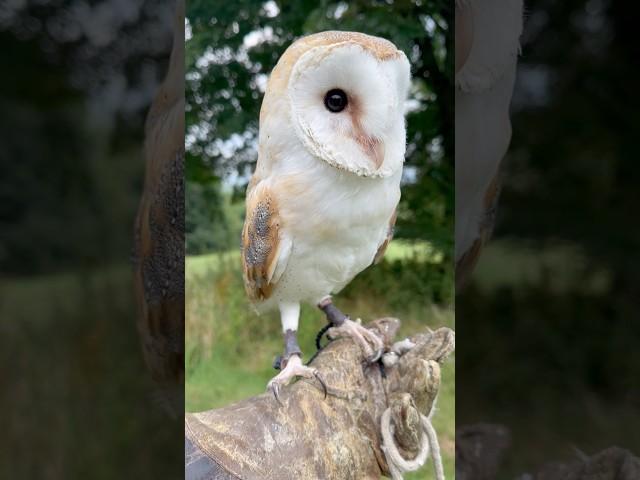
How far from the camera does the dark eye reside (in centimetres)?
97

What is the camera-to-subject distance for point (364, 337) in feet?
3.86

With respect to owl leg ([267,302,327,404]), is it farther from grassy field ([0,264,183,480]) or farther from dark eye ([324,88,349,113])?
grassy field ([0,264,183,480])

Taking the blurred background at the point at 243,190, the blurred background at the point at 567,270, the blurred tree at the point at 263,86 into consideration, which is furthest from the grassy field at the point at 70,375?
→ the blurred tree at the point at 263,86

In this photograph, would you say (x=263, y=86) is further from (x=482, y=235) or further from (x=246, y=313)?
(x=482, y=235)

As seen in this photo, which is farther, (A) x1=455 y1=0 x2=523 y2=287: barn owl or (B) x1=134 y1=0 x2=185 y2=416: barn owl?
(A) x1=455 y1=0 x2=523 y2=287: barn owl

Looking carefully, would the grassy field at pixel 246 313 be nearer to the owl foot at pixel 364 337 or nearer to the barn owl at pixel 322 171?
the owl foot at pixel 364 337

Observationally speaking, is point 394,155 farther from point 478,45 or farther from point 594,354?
point 594,354

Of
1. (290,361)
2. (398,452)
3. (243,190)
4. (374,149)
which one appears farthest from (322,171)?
(243,190)

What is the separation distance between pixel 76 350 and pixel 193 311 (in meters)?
1.95

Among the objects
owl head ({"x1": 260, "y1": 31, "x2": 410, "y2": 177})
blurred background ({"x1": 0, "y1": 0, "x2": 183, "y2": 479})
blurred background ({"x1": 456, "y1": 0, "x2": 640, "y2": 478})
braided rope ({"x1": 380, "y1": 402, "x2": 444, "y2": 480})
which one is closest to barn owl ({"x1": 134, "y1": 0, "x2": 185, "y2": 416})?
blurred background ({"x1": 0, "y1": 0, "x2": 183, "y2": 479})

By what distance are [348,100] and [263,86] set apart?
1.31m

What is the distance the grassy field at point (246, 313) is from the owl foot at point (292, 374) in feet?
3.31

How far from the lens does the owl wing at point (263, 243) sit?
1070 mm

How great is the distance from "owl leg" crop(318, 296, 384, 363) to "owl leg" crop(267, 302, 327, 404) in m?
0.10
